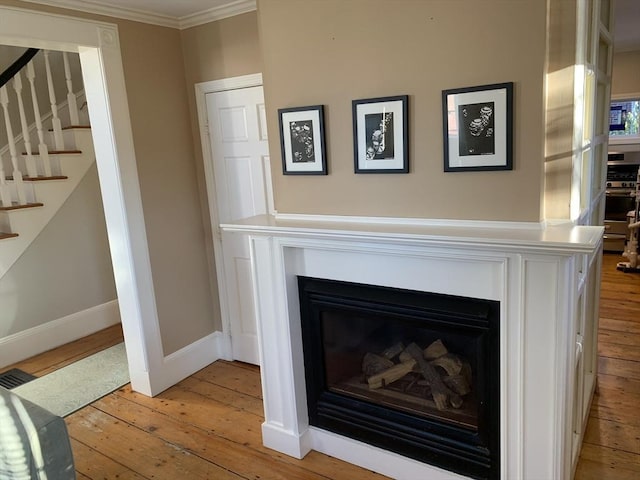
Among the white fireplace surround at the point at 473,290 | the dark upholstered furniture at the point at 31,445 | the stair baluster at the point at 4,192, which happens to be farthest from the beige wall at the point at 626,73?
the dark upholstered furniture at the point at 31,445

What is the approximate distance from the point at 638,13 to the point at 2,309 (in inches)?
218

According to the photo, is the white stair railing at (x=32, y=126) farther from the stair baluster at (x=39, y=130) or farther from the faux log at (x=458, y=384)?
the faux log at (x=458, y=384)

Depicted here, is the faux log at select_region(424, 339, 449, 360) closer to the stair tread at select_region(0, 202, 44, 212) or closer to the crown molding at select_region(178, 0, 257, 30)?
the crown molding at select_region(178, 0, 257, 30)

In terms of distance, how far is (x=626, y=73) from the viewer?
6.00 meters

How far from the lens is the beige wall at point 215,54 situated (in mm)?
2996

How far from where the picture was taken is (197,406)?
10.1 feet

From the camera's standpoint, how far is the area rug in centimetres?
320

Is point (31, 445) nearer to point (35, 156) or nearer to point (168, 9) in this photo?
point (168, 9)

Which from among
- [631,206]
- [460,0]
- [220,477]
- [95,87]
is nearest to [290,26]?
[460,0]

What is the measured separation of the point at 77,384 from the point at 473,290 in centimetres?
285

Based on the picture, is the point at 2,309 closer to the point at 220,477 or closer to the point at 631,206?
the point at 220,477

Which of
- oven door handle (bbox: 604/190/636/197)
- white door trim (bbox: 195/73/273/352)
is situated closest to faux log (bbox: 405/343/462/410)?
white door trim (bbox: 195/73/273/352)

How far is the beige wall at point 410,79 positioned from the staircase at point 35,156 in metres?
2.30

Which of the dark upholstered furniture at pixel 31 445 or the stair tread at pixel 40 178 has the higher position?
the stair tread at pixel 40 178
